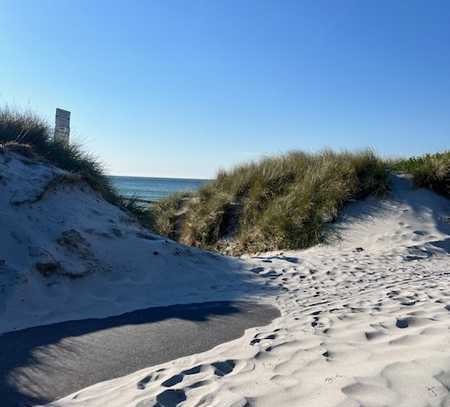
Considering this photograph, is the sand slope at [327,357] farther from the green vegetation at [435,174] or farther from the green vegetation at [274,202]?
the green vegetation at [435,174]

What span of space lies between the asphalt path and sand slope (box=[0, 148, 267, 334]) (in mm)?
365

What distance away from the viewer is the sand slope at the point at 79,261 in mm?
5089

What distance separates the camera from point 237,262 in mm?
7469

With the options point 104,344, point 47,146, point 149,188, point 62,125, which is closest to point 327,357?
point 104,344

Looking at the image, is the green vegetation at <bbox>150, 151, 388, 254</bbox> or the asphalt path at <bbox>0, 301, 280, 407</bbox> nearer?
the asphalt path at <bbox>0, 301, 280, 407</bbox>

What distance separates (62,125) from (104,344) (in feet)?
27.2

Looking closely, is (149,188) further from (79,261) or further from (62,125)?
(79,261)

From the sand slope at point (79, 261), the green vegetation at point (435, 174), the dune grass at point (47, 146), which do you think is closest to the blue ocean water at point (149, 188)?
the dune grass at point (47, 146)

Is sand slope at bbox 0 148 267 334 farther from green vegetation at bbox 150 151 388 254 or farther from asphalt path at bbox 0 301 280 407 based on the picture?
green vegetation at bbox 150 151 388 254

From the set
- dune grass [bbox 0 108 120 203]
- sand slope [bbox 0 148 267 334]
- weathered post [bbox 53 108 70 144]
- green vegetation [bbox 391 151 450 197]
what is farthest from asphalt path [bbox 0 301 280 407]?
green vegetation [bbox 391 151 450 197]

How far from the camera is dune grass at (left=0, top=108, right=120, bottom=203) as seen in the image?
30.7 feet

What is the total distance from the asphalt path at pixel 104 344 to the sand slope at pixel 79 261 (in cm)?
36

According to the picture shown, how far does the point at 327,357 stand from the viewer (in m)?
3.20

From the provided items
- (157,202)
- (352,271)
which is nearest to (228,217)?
(157,202)
